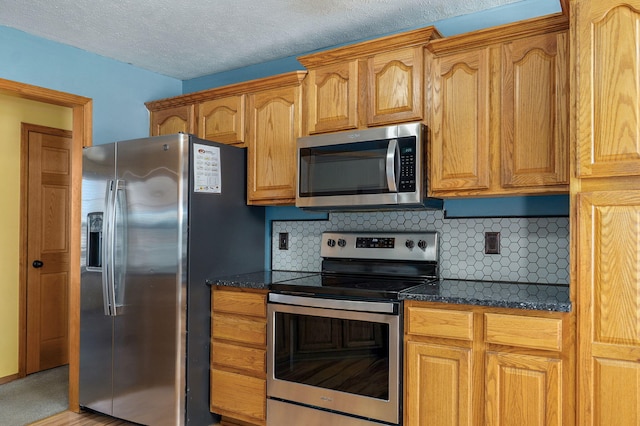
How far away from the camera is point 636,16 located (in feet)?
5.70

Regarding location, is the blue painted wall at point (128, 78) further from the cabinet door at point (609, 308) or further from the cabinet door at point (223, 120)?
the cabinet door at point (609, 308)

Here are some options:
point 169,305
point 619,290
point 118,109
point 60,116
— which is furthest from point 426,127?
point 60,116

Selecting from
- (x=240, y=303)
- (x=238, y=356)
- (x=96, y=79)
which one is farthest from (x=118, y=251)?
(x=96, y=79)

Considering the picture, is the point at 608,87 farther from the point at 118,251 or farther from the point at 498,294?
the point at 118,251

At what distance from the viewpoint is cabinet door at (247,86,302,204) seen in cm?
291

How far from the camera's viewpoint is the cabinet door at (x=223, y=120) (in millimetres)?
3117

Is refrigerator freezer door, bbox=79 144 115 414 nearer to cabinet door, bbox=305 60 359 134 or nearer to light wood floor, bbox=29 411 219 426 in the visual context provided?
light wood floor, bbox=29 411 219 426

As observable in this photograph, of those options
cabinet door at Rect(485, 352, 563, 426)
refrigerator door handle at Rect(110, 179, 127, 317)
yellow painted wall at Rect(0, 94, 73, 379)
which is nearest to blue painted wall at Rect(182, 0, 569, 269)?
cabinet door at Rect(485, 352, 563, 426)

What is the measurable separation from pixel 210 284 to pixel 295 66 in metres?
1.64

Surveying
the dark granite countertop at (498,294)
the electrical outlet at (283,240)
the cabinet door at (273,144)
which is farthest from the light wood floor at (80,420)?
the dark granite countertop at (498,294)

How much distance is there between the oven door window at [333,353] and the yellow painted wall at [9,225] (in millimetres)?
2414

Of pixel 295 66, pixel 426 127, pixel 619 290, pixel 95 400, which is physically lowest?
pixel 95 400

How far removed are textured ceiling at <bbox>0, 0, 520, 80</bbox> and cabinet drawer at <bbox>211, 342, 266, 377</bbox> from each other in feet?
6.28

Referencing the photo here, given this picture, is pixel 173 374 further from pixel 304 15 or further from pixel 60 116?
pixel 60 116
